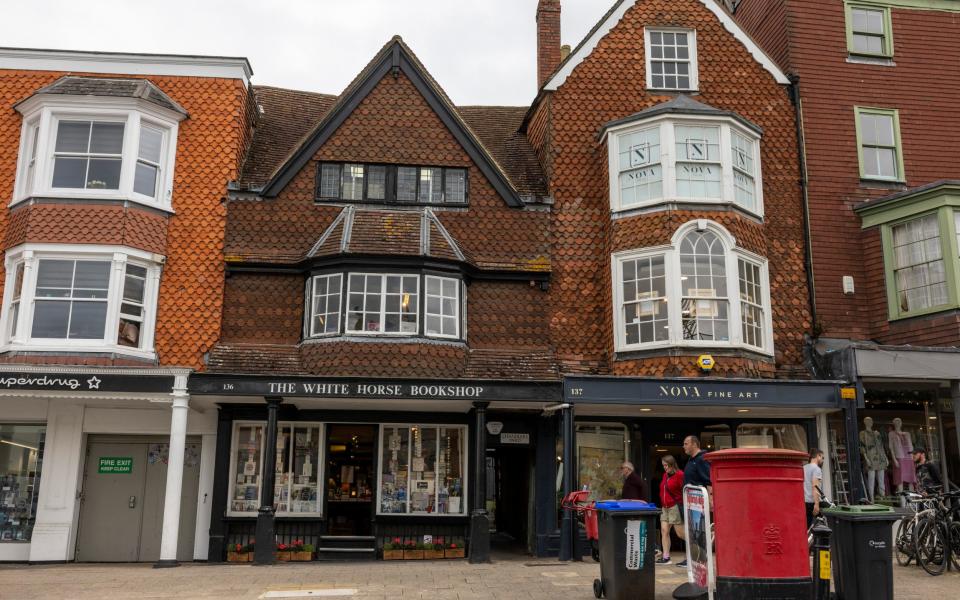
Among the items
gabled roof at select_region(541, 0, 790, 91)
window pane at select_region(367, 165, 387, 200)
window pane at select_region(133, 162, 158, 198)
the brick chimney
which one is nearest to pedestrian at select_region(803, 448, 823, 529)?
gabled roof at select_region(541, 0, 790, 91)

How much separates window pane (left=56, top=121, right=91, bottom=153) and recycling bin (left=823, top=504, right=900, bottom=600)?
15.8 metres

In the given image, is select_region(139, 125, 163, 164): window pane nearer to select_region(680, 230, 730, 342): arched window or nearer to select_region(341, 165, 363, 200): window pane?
select_region(341, 165, 363, 200): window pane

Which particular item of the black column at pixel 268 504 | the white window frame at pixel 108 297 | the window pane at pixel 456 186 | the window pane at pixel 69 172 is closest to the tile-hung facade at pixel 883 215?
the window pane at pixel 456 186

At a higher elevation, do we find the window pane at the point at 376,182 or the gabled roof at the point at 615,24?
the gabled roof at the point at 615,24

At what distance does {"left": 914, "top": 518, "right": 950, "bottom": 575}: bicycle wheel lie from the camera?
12078 mm

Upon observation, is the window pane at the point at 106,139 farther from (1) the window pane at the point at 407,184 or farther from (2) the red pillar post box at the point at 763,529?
(2) the red pillar post box at the point at 763,529

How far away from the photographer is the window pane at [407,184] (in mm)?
18266

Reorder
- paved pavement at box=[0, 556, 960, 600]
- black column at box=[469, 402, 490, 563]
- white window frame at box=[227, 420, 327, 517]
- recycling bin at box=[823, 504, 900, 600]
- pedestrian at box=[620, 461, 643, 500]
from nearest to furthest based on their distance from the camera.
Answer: recycling bin at box=[823, 504, 900, 600], paved pavement at box=[0, 556, 960, 600], pedestrian at box=[620, 461, 643, 500], black column at box=[469, 402, 490, 563], white window frame at box=[227, 420, 327, 517]

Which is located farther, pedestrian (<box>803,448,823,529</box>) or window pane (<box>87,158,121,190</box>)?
window pane (<box>87,158,121,190</box>)

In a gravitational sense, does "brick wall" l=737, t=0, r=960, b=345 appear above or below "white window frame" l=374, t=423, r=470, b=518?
above

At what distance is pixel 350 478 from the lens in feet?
56.6

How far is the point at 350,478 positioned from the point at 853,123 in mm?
14536

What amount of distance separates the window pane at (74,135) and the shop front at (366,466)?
20.5 feet

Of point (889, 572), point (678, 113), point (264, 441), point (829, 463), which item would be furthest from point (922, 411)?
point (264, 441)
